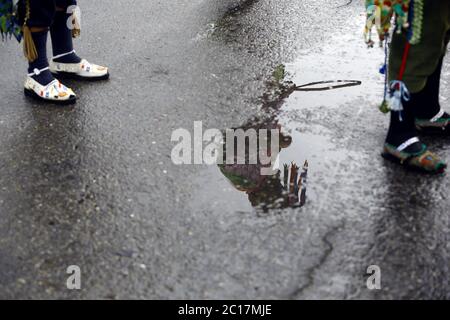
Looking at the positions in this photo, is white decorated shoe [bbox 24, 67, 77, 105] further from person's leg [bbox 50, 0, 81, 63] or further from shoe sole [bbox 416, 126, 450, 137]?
shoe sole [bbox 416, 126, 450, 137]

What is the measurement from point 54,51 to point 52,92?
0.48m

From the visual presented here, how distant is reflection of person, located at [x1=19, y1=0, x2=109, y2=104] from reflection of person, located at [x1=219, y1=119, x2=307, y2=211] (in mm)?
1287

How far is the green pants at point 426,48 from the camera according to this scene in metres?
2.71

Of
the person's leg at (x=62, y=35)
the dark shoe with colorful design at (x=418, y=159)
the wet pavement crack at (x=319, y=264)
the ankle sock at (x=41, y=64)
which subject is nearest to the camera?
the wet pavement crack at (x=319, y=264)

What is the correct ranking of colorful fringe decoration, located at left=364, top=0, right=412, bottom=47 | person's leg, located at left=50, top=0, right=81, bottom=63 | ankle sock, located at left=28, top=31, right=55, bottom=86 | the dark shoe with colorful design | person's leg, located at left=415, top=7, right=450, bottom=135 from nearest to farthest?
colorful fringe decoration, located at left=364, top=0, right=412, bottom=47, the dark shoe with colorful design, person's leg, located at left=415, top=7, right=450, bottom=135, ankle sock, located at left=28, top=31, right=55, bottom=86, person's leg, located at left=50, top=0, right=81, bottom=63

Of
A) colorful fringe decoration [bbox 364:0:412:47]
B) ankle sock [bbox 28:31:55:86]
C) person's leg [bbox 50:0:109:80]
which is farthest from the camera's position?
person's leg [bbox 50:0:109:80]

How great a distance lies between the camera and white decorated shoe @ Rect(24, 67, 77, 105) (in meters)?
3.73

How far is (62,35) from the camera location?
158 inches

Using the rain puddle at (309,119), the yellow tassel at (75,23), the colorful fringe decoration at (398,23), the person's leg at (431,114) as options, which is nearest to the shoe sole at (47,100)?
the yellow tassel at (75,23)

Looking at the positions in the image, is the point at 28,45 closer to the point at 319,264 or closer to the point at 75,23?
the point at 75,23

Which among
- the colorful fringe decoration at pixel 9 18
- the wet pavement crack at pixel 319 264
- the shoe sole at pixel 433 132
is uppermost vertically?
the colorful fringe decoration at pixel 9 18

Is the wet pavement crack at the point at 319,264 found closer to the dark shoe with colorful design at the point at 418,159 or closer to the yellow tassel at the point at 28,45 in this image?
the dark shoe with colorful design at the point at 418,159

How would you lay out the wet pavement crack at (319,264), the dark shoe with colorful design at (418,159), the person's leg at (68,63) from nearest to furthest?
1. the wet pavement crack at (319,264)
2. the dark shoe with colorful design at (418,159)
3. the person's leg at (68,63)

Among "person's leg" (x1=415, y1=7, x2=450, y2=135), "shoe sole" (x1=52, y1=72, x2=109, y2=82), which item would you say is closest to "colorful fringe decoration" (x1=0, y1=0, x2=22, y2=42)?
"shoe sole" (x1=52, y1=72, x2=109, y2=82)
